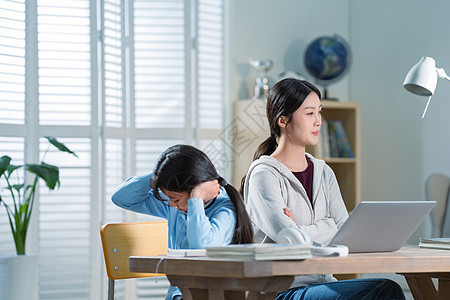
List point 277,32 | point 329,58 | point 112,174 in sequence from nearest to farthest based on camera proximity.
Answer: point 112,174
point 329,58
point 277,32

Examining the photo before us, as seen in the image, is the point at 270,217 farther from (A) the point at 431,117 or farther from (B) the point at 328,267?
(A) the point at 431,117

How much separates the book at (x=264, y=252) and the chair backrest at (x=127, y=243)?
0.72m

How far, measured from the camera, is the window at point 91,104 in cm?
352

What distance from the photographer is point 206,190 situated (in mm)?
1931

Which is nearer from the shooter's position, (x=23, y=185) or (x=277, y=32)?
(x=23, y=185)

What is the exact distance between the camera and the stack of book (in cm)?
414

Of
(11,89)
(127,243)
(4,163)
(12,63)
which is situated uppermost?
(12,63)

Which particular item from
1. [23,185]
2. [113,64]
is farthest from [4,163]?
[113,64]

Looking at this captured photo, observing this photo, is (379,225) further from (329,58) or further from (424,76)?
(329,58)

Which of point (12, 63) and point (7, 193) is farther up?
point (12, 63)

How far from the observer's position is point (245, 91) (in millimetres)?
4270

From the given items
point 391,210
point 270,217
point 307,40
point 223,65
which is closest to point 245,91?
point 223,65

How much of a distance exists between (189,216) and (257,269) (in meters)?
0.44

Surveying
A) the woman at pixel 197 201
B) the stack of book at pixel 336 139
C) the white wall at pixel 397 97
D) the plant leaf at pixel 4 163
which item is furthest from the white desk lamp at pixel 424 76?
the stack of book at pixel 336 139
